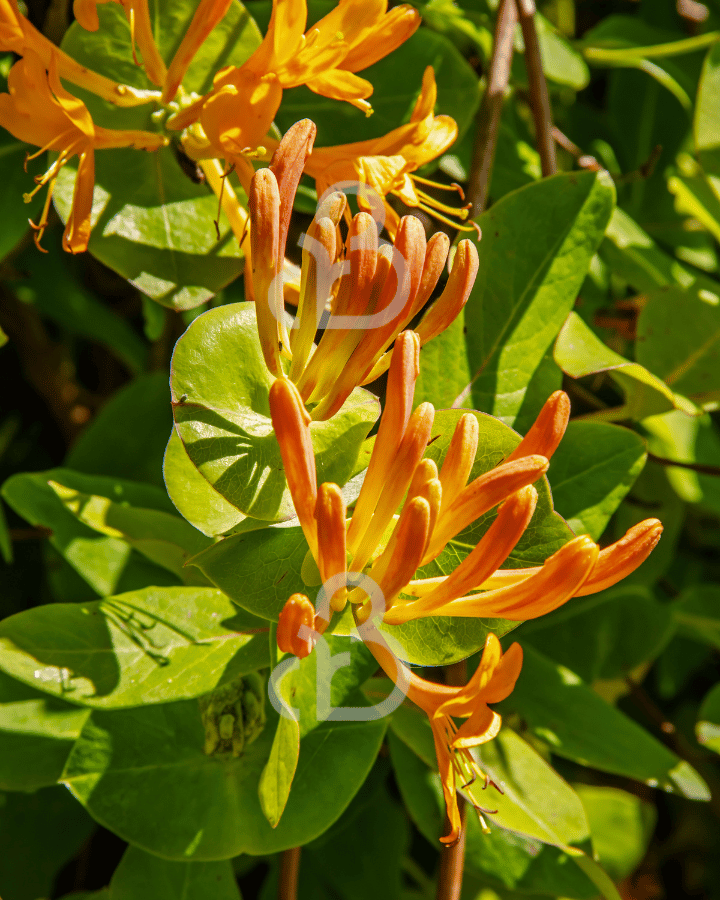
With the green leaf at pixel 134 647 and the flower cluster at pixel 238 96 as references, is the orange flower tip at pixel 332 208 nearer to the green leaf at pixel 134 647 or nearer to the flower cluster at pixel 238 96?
the flower cluster at pixel 238 96

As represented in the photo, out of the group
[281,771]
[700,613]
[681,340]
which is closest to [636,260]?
[681,340]

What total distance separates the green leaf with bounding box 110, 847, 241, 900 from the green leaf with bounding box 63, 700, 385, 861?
7 cm

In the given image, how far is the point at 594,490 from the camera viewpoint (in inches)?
26.1

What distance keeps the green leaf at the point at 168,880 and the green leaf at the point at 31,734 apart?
0.32ft

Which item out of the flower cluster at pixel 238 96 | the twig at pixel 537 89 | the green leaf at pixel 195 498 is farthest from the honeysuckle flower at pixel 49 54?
the twig at pixel 537 89

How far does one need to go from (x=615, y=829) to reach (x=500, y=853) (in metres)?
0.25

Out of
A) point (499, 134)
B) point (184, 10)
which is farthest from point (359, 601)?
point (499, 134)

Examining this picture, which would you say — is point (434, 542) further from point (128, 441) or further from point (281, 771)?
point (128, 441)

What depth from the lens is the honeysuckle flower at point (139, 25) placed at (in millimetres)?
527

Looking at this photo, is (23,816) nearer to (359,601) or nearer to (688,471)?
(359,601)

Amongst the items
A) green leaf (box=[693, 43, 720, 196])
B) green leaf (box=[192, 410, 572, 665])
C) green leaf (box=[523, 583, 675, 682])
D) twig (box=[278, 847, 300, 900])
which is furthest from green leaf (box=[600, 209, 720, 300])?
twig (box=[278, 847, 300, 900])

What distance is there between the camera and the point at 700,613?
1.01 meters

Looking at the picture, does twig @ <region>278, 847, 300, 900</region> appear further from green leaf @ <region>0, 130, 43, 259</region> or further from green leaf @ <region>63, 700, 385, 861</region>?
green leaf @ <region>0, 130, 43, 259</region>

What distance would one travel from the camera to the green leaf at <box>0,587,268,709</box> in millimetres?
554
